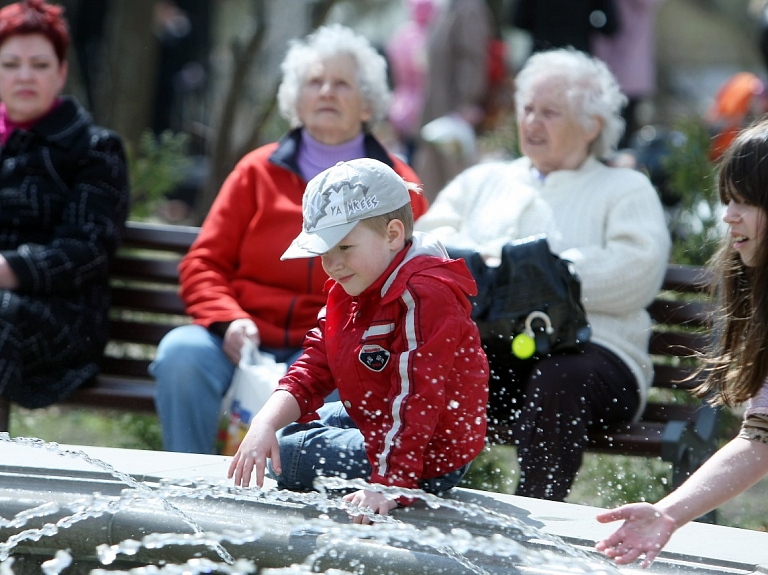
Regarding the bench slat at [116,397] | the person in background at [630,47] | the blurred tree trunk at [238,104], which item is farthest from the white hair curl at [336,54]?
the person in background at [630,47]

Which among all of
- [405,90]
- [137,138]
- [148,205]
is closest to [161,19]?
[405,90]

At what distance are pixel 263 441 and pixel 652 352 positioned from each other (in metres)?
1.85

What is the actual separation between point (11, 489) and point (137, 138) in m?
4.04

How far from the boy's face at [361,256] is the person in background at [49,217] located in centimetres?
169

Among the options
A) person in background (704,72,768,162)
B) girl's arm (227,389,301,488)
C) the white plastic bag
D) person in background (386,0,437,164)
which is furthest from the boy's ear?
person in background (386,0,437,164)

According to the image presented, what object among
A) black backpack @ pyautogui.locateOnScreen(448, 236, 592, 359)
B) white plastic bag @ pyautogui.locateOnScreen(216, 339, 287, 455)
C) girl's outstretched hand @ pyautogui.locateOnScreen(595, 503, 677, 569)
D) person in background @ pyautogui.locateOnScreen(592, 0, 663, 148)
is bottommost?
white plastic bag @ pyautogui.locateOnScreen(216, 339, 287, 455)

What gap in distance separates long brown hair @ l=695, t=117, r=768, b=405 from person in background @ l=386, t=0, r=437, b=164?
6.62m

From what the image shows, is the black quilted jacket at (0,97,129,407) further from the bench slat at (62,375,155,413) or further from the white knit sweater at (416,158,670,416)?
the white knit sweater at (416,158,670,416)

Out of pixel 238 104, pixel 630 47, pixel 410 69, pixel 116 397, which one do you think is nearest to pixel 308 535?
pixel 116 397

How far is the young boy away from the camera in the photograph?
294 cm

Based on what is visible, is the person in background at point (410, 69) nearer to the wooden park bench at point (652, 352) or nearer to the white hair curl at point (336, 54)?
the wooden park bench at point (652, 352)

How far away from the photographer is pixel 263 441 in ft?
9.91

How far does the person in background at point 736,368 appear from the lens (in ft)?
8.36

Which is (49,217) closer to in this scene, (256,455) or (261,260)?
(261,260)
